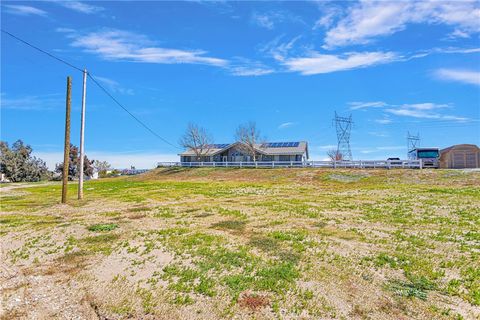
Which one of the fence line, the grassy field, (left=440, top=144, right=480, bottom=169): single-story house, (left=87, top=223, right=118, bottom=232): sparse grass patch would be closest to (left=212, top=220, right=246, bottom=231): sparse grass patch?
the grassy field

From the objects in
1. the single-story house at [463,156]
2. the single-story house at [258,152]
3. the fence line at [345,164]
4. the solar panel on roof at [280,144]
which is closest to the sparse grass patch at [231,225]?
the fence line at [345,164]

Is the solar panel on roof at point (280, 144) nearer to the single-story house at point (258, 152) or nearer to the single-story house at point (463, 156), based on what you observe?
the single-story house at point (258, 152)

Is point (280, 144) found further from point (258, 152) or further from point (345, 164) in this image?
point (345, 164)

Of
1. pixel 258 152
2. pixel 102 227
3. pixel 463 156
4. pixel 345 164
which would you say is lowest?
pixel 102 227

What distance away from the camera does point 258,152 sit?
72.1 metres

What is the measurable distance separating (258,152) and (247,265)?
63.5 meters

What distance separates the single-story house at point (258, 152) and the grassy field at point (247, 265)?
5362cm

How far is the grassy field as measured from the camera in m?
6.76

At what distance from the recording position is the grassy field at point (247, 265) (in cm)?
676

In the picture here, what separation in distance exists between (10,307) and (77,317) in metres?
1.65

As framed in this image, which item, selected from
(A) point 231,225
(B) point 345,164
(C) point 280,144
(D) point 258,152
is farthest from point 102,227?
(C) point 280,144

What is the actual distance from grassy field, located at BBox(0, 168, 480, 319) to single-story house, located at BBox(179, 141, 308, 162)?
53.6m

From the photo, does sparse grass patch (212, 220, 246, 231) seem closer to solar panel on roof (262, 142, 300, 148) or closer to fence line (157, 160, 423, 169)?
fence line (157, 160, 423, 169)

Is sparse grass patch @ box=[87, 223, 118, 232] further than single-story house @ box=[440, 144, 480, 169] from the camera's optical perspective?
No
